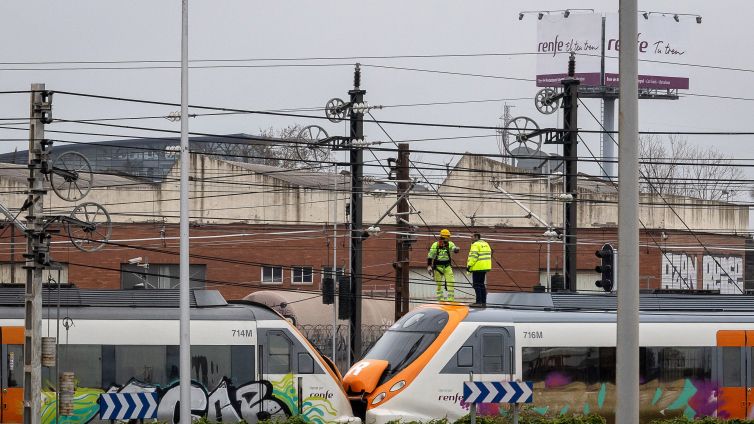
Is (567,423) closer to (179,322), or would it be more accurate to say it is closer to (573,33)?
(179,322)

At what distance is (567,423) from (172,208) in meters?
28.7

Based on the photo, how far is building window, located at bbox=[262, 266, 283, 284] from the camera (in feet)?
159

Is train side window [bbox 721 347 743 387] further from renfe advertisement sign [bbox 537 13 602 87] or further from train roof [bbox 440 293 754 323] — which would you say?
renfe advertisement sign [bbox 537 13 602 87]

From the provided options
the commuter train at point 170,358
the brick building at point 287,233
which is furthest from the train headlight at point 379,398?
the brick building at point 287,233

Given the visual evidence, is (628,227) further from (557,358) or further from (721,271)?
(721,271)

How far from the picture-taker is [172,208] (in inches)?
1924

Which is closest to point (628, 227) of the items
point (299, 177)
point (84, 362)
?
point (84, 362)

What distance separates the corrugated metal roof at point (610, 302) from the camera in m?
23.9

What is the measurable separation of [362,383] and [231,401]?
262 centimetres

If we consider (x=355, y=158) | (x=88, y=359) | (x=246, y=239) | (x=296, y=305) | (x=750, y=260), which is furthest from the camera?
(x=750, y=260)

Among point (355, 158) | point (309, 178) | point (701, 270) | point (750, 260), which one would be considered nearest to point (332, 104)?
point (355, 158)

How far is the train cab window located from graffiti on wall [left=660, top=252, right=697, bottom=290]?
33784 millimetres

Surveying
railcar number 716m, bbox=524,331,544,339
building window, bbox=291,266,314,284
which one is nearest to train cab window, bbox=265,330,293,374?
railcar number 716m, bbox=524,331,544,339

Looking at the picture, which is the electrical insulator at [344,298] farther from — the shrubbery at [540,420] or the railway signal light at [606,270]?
the shrubbery at [540,420]
